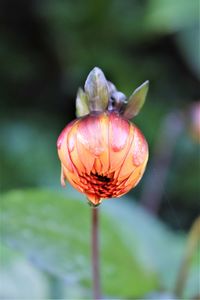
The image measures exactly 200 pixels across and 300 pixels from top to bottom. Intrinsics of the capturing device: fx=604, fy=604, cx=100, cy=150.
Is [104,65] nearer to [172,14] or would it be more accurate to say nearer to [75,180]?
[172,14]

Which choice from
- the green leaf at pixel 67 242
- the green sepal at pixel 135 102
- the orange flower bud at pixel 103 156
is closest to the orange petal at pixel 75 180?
the orange flower bud at pixel 103 156

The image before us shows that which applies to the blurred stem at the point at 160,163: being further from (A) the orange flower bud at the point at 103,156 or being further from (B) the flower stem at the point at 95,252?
(A) the orange flower bud at the point at 103,156

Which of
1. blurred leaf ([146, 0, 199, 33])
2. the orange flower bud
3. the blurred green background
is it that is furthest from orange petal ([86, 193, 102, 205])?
blurred leaf ([146, 0, 199, 33])

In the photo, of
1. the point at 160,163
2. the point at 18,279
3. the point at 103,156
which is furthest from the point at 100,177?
the point at 160,163

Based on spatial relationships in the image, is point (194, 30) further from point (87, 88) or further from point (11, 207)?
point (87, 88)

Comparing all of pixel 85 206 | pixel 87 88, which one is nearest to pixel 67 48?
pixel 85 206
